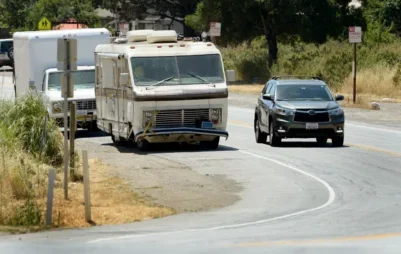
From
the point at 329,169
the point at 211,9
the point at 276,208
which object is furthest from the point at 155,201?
the point at 211,9

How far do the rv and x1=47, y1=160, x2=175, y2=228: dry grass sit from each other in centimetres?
491

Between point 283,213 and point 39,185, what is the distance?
491 cm

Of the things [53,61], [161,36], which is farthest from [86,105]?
[161,36]

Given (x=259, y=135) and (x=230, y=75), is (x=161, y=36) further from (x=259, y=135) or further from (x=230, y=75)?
(x=259, y=135)

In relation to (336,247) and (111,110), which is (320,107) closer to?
(111,110)

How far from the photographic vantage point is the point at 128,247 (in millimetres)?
13094

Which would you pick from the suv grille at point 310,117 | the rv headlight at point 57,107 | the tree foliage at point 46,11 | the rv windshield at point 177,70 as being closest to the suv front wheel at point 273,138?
the suv grille at point 310,117

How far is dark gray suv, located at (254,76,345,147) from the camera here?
2858cm

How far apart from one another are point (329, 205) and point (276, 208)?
2.93 ft

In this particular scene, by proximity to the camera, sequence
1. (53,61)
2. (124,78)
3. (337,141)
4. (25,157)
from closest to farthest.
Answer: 1. (25,157)
2. (124,78)
3. (337,141)
4. (53,61)

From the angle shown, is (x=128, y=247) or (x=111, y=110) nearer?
(x=128, y=247)

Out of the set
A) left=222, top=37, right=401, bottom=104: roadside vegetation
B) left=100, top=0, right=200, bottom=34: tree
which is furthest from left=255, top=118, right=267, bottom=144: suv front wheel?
left=100, top=0, right=200, bottom=34: tree

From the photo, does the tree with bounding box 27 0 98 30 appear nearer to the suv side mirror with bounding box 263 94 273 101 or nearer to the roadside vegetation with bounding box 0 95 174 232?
the suv side mirror with bounding box 263 94 273 101

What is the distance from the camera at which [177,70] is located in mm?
28609
